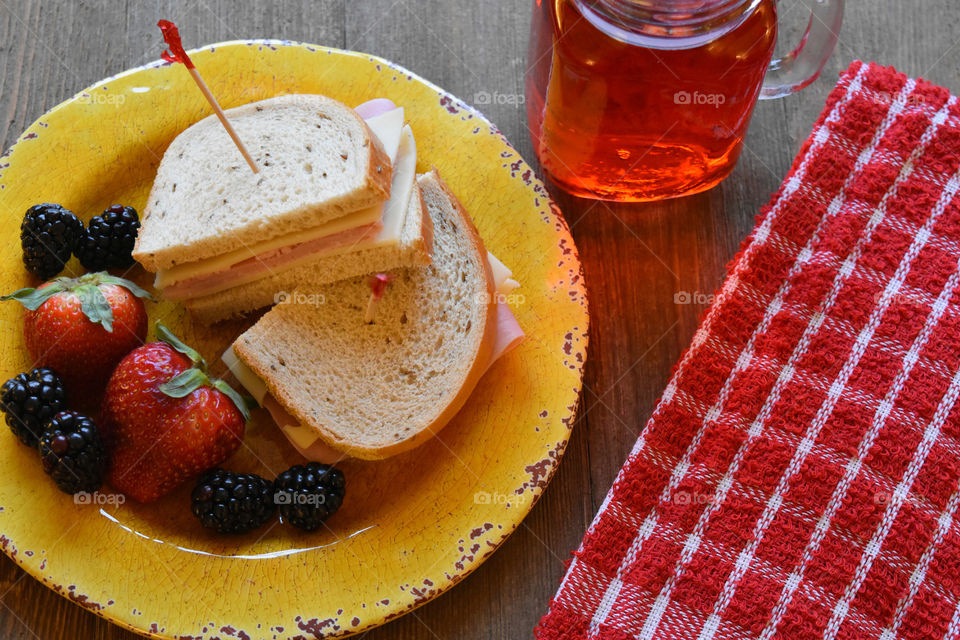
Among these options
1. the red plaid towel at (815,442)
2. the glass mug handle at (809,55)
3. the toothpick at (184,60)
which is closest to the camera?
the toothpick at (184,60)

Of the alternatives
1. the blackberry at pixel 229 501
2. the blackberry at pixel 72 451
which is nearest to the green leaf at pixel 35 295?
the blackberry at pixel 72 451

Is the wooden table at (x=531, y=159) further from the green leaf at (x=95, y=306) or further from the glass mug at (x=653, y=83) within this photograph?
the green leaf at (x=95, y=306)

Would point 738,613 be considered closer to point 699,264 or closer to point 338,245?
point 699,264

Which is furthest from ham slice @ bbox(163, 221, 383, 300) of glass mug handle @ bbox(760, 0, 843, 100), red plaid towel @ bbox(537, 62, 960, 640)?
glass mug handle @ bbox(760, 0, 843, 100)

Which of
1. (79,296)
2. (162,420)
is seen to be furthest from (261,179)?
(162,420)

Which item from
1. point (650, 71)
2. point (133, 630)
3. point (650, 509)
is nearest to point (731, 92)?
point (650, 71)

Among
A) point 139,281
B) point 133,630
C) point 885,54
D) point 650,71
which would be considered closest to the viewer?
point 133,630

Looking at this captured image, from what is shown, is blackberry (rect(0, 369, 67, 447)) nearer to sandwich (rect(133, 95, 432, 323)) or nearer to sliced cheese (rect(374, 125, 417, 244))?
sandwich (rect(133, 95, 432, 323))
